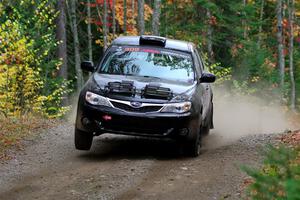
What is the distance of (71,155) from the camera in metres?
10.5

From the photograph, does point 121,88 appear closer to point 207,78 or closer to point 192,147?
point 192,147

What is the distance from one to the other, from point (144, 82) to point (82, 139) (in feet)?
4.83

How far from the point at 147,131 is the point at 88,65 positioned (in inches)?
77.4

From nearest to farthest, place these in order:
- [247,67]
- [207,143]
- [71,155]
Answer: [71,155] → [207,143] → [247,67]

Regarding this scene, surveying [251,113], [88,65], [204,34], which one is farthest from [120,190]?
[204,34]

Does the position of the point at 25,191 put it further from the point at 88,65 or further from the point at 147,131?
the point at 88,65

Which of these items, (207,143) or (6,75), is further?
(6,75)

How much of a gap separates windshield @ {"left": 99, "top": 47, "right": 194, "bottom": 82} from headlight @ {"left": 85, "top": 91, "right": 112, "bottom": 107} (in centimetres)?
107

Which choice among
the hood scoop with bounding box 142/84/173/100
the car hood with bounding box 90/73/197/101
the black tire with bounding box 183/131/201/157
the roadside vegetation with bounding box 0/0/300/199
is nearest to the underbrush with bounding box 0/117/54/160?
the roadside vegetation with bounding box 0/0/300/199

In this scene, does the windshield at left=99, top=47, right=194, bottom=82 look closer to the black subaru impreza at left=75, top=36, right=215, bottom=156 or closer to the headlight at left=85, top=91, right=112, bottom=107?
the black subaru impreza at left=75, top=36, right=215, bottom=156

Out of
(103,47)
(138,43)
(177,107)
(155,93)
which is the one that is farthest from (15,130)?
(103,47)

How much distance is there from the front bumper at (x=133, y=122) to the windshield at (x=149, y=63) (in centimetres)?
118

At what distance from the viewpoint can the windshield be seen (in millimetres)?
10727

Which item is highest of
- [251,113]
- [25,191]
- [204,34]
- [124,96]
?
[124,96]
